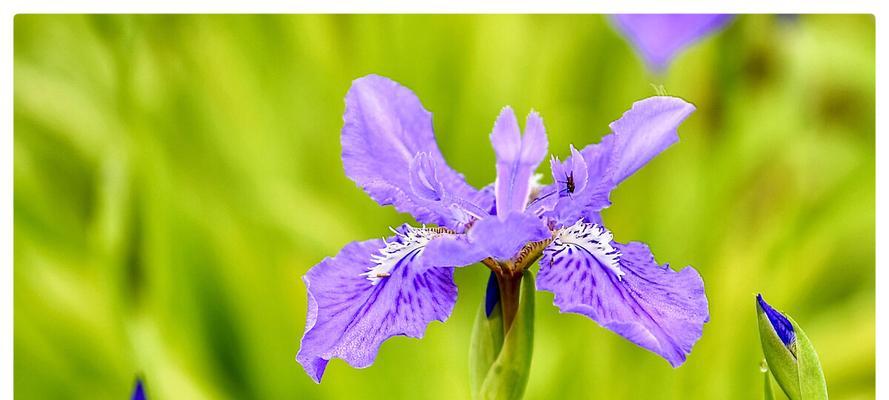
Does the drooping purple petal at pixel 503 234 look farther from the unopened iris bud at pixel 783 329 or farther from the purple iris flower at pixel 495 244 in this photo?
the unopened iris bud at pixel 783 329

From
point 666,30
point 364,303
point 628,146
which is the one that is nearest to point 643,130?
point 628,146

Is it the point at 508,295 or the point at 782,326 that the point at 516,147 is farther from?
the point at 782,326

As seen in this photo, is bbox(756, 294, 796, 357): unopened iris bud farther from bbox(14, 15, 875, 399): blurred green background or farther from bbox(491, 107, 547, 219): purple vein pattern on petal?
bbox(14, 15, 875, 399): blurred green background

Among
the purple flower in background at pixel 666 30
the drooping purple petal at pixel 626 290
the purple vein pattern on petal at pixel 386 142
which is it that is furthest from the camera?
the purple flower in background at pixel 666 30

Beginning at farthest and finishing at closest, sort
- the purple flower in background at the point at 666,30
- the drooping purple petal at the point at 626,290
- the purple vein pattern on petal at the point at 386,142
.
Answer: the purple flower in background at the point at 666,30 < the purple vein pattern on petal at the point at 386,142 < the drooping purple petal at the point at 626,290

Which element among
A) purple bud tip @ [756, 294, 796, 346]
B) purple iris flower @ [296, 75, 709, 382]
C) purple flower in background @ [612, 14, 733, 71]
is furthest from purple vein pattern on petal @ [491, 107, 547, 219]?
purple flower in background @ [612, 14, 733, 71]

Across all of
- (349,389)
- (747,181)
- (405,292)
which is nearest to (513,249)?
(405,292)

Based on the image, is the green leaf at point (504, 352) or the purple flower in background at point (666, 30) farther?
the purple flower in background at point (666, 30)

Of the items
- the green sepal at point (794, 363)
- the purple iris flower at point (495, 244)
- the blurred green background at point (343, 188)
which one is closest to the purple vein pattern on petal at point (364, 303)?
the purple iris flower at point (495, 244)
